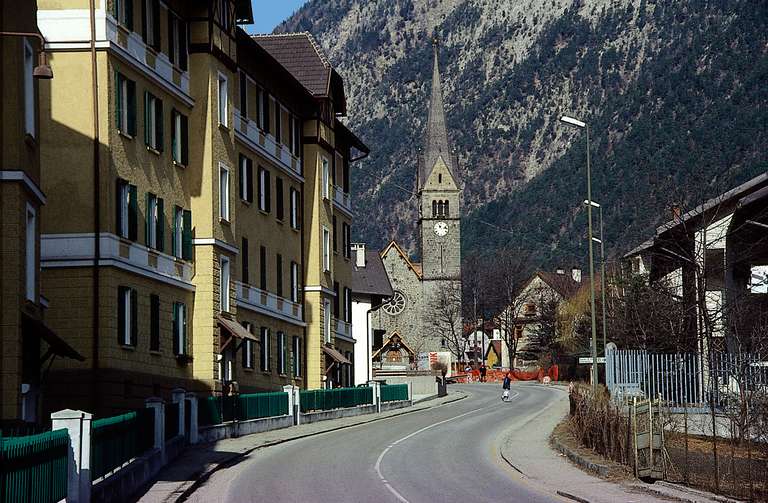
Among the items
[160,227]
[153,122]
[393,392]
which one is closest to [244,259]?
[160,227]

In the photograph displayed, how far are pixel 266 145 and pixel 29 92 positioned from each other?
26.4 m

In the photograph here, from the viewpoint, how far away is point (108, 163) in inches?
1431

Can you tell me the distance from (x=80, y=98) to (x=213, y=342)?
10567mm

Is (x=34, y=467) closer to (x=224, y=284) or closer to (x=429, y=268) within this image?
(x=224, y=284)

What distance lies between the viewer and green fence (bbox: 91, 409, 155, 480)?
21094 millimetres

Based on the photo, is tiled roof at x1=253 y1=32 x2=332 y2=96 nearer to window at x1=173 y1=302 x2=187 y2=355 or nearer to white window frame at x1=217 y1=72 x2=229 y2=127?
white window frame at x1=217 y1=72 x2=229 y2=127

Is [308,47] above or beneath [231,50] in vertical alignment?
above

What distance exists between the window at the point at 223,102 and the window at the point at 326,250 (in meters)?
16.9

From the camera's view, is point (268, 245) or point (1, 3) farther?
point (268, 245)

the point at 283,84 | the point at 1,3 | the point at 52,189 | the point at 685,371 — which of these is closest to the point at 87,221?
the point at 52,189

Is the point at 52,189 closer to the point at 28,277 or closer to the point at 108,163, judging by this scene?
the point at 108,163

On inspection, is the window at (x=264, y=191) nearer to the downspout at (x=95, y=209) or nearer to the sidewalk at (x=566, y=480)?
the sidewalk at (x=566, y=480)

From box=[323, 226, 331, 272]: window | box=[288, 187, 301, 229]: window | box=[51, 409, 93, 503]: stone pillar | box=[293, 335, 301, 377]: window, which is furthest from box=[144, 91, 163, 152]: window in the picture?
box=[323, 226, 331, 272]: window

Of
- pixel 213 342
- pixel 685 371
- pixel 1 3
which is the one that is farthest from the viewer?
pixel 213 342
